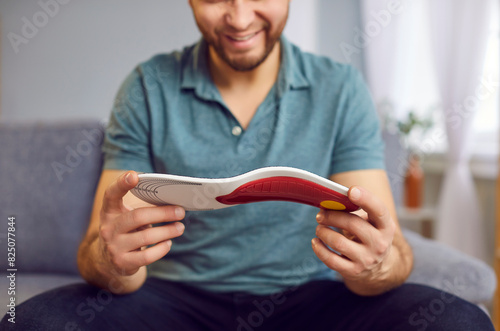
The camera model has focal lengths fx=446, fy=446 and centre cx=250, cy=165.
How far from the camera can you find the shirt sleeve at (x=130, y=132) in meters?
1.07

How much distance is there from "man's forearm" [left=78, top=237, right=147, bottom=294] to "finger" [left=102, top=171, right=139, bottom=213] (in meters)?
0.15

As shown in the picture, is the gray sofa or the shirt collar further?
the gray sofa

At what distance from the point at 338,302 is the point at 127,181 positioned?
52cm

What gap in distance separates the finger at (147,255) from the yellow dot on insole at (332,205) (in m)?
0.26

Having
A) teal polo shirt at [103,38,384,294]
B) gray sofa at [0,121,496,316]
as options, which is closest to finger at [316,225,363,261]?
teal polo shirt at [103,38,384,294]

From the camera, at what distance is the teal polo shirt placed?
104 centimetres

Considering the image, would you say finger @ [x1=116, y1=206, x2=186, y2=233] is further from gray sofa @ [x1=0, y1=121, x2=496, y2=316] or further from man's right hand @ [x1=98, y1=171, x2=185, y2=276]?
gray sofa @ [x1=0, y1=121, x2=496, y2=316]

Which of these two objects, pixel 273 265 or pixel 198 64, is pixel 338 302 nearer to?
pixel 273 265

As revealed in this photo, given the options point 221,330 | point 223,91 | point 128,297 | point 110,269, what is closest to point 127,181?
point 110,269

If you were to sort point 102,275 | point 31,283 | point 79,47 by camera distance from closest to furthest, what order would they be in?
point 102,275 < point 31,283 < point 79,47
